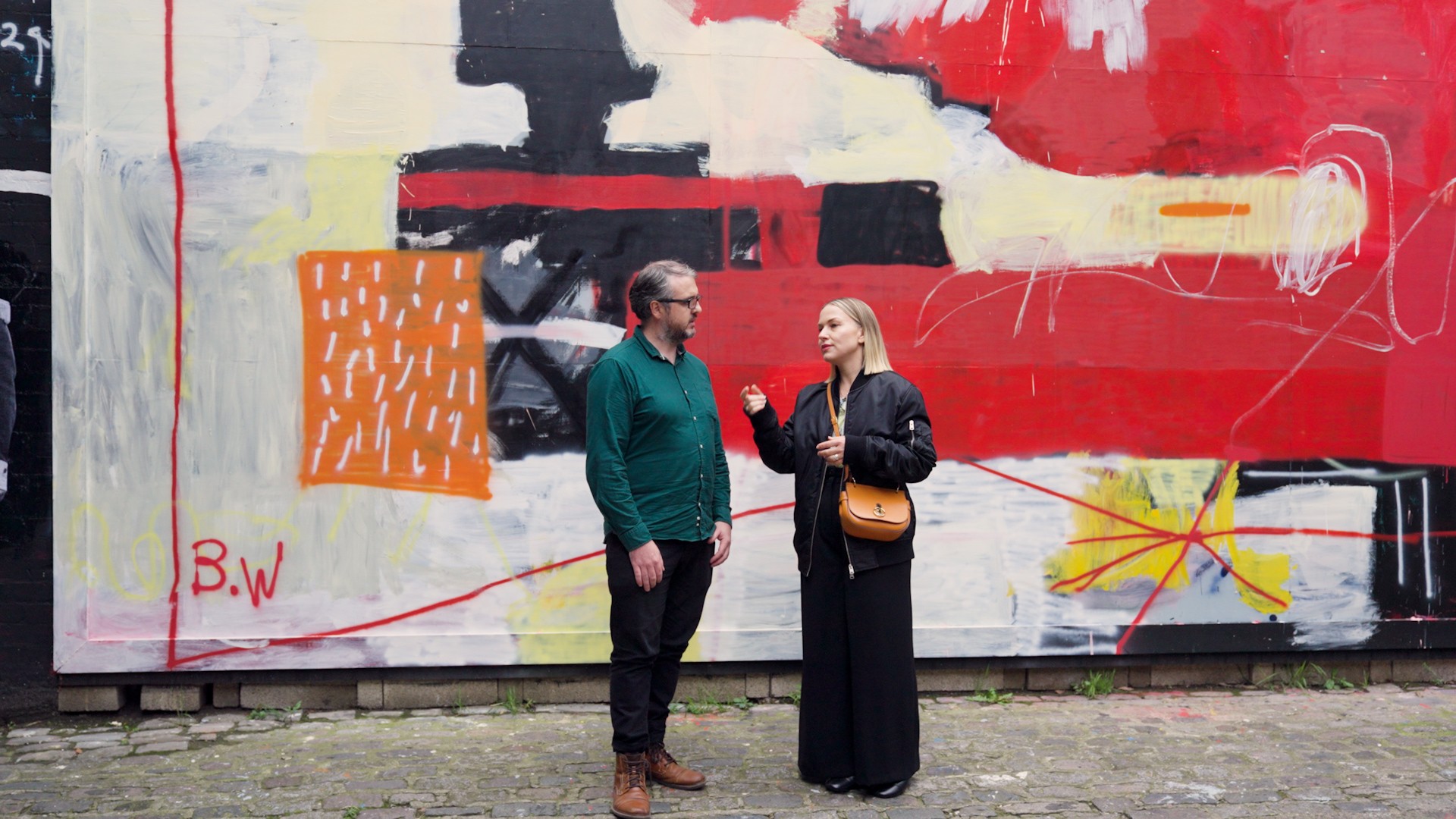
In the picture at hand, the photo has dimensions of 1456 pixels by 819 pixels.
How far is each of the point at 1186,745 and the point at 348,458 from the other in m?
3.92

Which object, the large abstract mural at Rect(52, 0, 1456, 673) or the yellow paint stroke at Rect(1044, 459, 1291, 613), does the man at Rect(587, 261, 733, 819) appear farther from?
the yellow paint stroke at Rect(1044, 459, 1291, 613)

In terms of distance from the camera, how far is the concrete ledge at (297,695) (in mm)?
4773

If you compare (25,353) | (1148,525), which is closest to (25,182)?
(25,353)

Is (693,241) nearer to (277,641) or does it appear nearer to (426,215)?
(426,215)

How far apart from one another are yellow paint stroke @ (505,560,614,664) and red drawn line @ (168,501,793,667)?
37 millimetres

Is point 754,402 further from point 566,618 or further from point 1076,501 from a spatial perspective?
point 1076,501

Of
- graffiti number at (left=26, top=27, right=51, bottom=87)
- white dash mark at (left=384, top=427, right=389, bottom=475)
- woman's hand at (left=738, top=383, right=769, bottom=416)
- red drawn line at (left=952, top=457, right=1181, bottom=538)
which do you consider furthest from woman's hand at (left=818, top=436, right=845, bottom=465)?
graffiti number at (left=26, top=27, right=51, bottom=87)

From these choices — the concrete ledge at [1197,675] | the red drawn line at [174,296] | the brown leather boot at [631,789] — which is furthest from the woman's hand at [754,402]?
the concrete ledge at [1197,675]

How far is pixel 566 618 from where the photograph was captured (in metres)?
4.86

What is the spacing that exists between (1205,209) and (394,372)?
4054mm

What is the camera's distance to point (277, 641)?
4730 mm

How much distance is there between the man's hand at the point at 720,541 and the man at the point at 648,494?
0.04 m

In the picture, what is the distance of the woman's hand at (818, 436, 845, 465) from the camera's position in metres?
3.58

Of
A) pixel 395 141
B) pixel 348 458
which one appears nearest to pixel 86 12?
pixel 395 141
